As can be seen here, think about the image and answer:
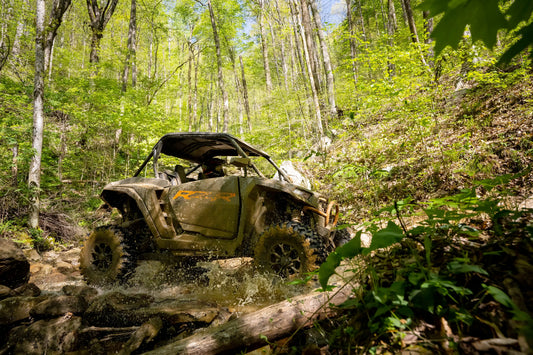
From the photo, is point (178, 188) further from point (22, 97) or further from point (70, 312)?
point (22, 97)

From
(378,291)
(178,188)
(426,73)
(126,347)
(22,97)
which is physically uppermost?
(22,97)

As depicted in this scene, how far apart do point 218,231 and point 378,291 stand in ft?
8.15

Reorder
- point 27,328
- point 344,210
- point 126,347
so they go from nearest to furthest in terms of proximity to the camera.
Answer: point 126,347 < point 27,328 < point 344,210

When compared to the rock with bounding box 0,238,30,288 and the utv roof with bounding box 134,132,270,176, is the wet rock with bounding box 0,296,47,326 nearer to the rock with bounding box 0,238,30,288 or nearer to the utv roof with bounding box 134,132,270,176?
the rock with bounding box 0,238,30,288

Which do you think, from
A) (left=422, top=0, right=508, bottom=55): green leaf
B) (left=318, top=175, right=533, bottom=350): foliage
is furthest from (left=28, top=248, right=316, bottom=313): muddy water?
(left=422, top=0, right=508, bottom=55): green leaf

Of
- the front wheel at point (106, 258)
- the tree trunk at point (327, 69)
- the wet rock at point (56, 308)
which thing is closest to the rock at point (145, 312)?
the wet rock at point (56, 308)

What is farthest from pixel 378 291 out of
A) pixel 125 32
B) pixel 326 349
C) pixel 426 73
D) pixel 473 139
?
pixel 125 32

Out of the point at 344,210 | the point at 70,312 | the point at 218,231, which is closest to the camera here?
the point at 70,312

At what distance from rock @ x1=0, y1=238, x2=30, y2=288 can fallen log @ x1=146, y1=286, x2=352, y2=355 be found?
136 inches

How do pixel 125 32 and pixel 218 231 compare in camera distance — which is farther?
pixel 125 32

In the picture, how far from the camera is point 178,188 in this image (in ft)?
12.0

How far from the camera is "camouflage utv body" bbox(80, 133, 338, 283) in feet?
10.2

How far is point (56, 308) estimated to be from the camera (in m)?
2.57

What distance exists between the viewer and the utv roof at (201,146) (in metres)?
3.77
